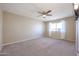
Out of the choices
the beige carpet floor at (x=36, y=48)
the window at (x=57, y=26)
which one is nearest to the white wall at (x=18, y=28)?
the beige carpet floor at (x=36, y=48)

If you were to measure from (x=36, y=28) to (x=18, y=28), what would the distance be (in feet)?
2.07

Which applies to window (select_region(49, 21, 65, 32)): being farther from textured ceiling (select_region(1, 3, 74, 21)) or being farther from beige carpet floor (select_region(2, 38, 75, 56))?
beige carpet floor (select_region(2, 38, 75, 56))

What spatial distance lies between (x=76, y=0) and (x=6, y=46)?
2.10 metres

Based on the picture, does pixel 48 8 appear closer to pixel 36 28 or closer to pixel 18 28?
pixel 36 28

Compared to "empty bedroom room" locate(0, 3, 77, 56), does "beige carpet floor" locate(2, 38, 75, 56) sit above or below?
below

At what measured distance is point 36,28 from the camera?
221 centimetres

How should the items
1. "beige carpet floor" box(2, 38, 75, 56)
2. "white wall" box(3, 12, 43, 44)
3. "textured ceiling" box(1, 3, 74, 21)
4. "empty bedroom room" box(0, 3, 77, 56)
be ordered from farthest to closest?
"white wall" box(3, 12, 43, 44) < "beige carpet floor" box(2, 38, 75, 56) < "empty bedroom room" box(0, 3, 77, 56) < "textured ceiling" box(1, 3, 74, 21)

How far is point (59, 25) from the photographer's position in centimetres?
175

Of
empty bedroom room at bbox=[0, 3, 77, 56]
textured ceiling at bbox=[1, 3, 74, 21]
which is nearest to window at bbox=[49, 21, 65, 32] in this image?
empty bedroom room at bbox=[0, 3, 77, 56]

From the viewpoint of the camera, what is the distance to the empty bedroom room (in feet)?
5.32

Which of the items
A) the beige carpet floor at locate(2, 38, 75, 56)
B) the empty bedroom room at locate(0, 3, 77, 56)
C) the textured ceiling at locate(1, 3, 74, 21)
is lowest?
the beige carpet floor at locate(2, 38, 75, 56)

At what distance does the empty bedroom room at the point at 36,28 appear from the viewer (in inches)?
63.8

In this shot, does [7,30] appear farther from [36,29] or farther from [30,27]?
[36,29]

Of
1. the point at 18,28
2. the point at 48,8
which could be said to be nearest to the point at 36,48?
the point at 18,28
